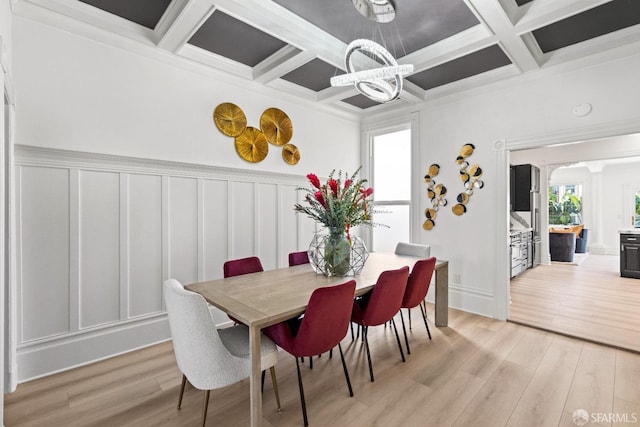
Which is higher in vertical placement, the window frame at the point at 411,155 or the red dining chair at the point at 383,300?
the window frame at the point at 411,155

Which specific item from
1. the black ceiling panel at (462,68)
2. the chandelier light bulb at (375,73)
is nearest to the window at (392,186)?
the black ceiling panel at (462,68)

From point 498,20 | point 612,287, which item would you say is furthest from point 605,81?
point 612,287

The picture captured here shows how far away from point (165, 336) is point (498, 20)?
13.0ft

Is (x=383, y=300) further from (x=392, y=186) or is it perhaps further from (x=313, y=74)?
(x=392, y=186)

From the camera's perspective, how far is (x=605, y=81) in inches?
115

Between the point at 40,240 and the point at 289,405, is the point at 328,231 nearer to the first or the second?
the point at 289,405

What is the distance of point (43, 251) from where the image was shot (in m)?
2.38

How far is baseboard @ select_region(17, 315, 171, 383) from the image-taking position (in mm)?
2330

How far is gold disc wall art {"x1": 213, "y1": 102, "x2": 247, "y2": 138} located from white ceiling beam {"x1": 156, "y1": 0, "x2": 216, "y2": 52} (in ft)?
2.26

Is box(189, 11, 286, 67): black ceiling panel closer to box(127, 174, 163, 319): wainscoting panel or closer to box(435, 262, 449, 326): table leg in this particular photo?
box(127, 174, 163, 319): wainscoting panel

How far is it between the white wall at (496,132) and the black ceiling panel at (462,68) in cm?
29

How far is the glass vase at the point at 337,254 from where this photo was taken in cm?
245

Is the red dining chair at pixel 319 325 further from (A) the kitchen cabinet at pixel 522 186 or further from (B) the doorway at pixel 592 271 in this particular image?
(A) the kitchen cabinet at pixel 522 186

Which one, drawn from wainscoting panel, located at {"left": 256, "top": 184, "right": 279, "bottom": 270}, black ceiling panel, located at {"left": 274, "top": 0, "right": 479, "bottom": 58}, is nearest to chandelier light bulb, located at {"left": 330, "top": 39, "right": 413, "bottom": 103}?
black ceiling panel, located at {"left": 274, "top": 0, "right": 479, "bottom": 58}
